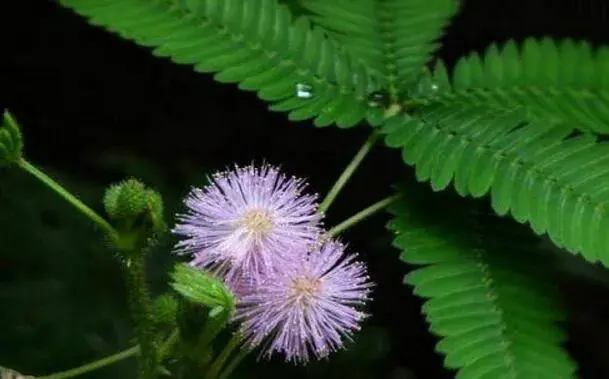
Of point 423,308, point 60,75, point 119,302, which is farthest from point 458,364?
point 60,75

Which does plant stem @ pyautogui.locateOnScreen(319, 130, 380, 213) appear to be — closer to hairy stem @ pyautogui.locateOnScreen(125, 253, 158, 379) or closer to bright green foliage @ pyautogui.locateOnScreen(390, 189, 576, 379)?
bright green foliage @ pyautogui.locateOnScreen(390, 189, 576, 379)

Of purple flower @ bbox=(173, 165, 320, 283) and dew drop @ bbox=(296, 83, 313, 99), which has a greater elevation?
dew drop @ bbox=(296, 83, 313, 99)

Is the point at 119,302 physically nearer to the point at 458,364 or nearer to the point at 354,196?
the point at 354,196

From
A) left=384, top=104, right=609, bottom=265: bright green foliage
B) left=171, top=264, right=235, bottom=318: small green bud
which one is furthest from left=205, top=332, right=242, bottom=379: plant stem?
left=384, top=104, right=609, bottom=265: bright green foliage

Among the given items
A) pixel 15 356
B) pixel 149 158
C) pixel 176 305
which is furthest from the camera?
pixel 149 158

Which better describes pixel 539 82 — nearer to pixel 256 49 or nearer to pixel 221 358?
pixel 256 49

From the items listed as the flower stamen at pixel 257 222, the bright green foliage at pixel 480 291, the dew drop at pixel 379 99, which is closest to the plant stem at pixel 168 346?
the flower stamen at pixel 257 222
